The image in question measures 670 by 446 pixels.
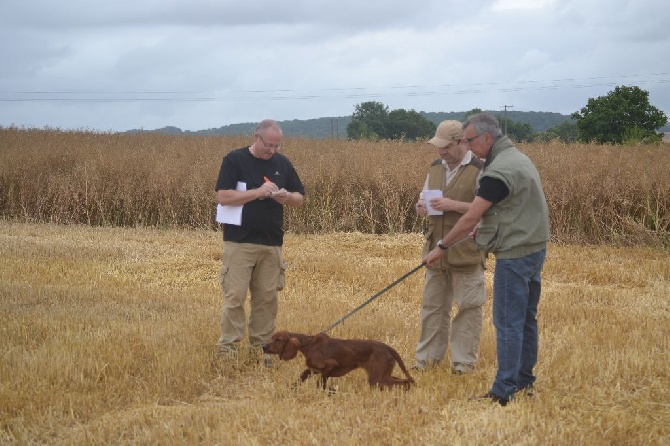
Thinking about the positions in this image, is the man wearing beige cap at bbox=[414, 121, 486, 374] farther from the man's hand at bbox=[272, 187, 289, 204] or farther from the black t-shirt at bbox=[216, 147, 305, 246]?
the black t-shirt at bbox=[216, 147, 305, 246]

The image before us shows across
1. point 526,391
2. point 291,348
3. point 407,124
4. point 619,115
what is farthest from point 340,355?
point 407,124

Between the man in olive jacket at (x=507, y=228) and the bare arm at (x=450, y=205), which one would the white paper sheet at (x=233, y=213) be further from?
the man in olive jacket at (x=507, y=228)

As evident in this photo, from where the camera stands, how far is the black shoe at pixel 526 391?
591 cm

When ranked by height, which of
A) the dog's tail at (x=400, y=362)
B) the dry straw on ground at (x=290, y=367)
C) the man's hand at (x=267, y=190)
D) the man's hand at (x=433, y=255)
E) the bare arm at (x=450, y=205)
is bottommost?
the dry straw on ground at (x=290, y=367)

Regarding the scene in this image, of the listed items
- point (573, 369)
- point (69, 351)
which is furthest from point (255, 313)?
point (573, 369)

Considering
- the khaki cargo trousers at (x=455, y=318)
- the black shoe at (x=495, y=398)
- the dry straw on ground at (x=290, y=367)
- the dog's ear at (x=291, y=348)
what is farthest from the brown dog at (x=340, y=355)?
the khaki cargo trousers at (x=455, y=318)

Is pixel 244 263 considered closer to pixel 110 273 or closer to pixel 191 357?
pixel 191 357

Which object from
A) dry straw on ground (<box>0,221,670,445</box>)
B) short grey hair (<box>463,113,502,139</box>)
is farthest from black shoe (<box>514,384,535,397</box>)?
short grey hair (<box>463,113,502,139</box>)

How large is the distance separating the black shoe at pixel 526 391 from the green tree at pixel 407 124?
6700 cm

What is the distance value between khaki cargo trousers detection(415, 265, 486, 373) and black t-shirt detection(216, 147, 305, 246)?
4.98ft

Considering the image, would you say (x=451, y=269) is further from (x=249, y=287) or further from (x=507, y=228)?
(x=249, y=287)

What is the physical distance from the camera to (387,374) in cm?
604

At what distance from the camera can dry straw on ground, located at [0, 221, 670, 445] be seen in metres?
5.37

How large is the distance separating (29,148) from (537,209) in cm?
1934
